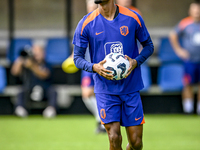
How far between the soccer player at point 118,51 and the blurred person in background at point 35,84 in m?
5.70

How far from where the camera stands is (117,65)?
3934mm

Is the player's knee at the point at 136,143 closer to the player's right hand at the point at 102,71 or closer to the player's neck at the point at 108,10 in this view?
the player's right hand at the point at 102,71

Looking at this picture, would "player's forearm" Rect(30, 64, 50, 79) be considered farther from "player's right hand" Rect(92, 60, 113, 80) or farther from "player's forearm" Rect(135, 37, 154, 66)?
"player's right hand" Rect(92, 60, 113, 80)

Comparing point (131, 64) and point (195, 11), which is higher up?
point (195, 11)

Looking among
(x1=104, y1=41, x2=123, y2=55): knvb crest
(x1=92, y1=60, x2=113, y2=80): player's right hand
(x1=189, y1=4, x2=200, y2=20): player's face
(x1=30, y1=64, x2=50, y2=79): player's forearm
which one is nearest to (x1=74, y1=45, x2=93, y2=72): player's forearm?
(x1=92, y1=60, x2=113, y2=80): player's right hand

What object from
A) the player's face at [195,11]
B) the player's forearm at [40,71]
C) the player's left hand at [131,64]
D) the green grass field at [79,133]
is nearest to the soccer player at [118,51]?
the player's left hand at [131,64]

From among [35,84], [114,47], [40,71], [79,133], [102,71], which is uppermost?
[114,47]

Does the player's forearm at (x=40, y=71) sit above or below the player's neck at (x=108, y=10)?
below

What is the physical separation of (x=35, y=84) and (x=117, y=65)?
6.23 m

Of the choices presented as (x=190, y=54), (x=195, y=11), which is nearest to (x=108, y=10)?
(x=195, y=11)

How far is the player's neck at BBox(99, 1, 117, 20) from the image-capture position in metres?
4.11

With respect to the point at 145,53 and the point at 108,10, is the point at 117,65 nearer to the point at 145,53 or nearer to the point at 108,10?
the point at 145,53

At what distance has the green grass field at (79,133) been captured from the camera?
6.20 metres

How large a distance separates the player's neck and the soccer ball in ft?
1.54
